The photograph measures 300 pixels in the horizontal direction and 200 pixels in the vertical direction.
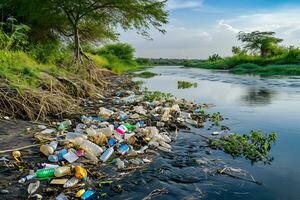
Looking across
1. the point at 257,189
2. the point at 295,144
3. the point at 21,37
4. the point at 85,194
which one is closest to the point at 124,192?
the point at 85,194

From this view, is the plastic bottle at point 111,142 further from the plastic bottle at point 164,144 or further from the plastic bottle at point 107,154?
the plastic bottle at point 164,144

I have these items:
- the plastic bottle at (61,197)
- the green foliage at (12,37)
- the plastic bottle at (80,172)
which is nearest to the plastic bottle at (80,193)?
the plastic bottle at (61,197)

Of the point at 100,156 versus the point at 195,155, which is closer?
the point at 100,156

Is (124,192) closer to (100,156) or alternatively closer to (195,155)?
(100,156)

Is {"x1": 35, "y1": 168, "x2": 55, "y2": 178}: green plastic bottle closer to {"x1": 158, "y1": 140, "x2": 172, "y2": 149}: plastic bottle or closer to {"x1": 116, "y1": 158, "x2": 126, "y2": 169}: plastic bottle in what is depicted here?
{"x1": 116, "y1": 158, "x2": 126, "y2": 169}: plastic bottle

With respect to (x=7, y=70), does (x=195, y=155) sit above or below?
below

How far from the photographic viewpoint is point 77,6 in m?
15.0

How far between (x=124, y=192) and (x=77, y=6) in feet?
40.9

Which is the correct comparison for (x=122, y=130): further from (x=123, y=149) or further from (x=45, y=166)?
(x=45, y=166)

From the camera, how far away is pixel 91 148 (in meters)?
4.98

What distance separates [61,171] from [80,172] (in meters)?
0.22

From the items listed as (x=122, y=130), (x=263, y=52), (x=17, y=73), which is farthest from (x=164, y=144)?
(x=263, y=52)

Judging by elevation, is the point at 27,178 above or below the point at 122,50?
below

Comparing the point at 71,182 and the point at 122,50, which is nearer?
the point at 71,182
